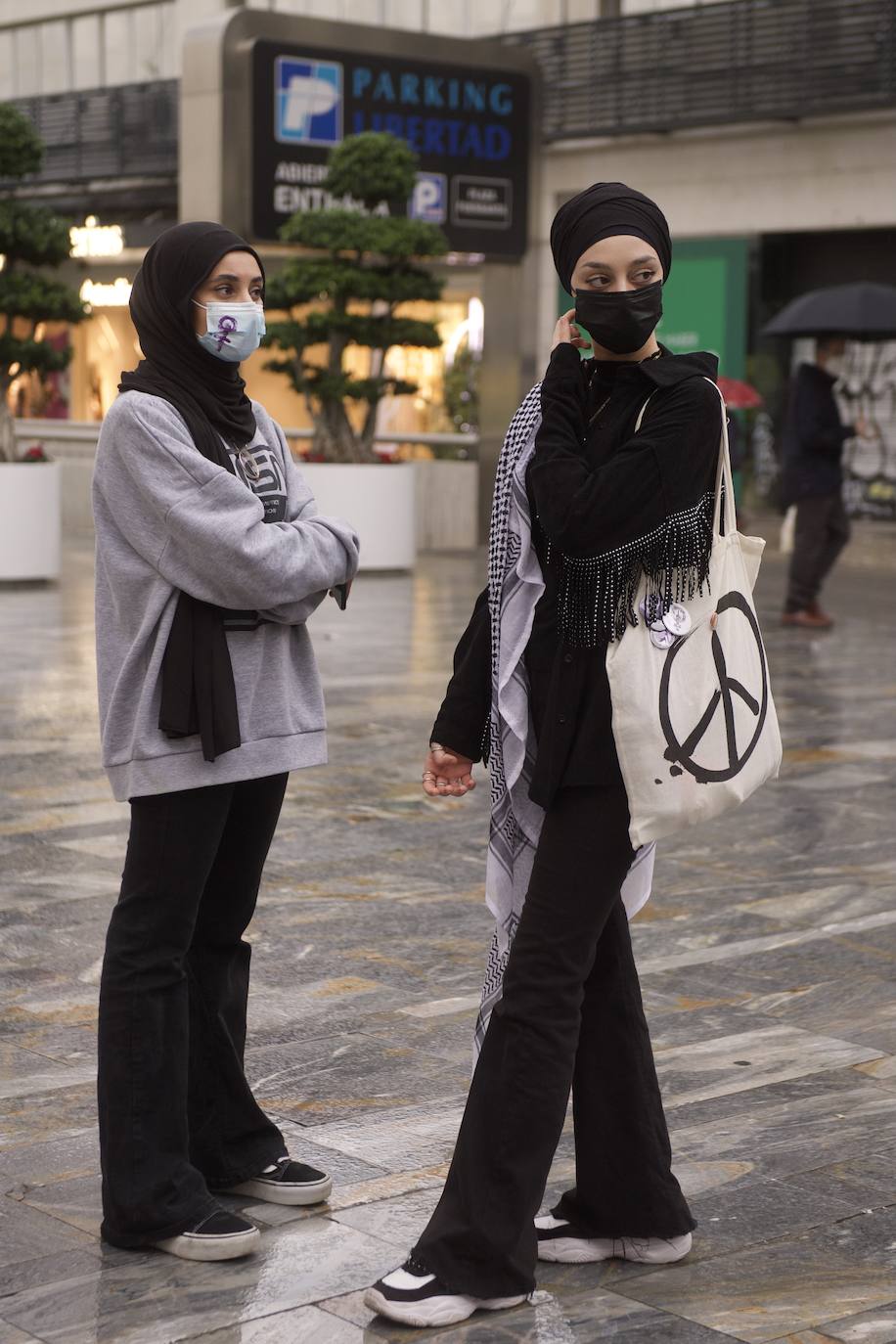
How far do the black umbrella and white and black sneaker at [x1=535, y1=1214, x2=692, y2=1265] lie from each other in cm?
1194

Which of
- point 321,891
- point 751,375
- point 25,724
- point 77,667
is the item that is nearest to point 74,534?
point 751,375

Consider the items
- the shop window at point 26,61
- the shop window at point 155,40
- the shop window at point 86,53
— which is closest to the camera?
the shop window at point 155,40

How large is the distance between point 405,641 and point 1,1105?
28.7 feet

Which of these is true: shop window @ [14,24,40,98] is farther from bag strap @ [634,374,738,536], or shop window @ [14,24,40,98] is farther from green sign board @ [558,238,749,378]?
bag strap @ [634,374,738,536]

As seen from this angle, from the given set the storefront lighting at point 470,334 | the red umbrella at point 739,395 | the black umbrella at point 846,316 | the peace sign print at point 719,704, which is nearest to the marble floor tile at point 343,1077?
the peace sign print at point 719,704

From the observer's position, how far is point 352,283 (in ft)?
57.9

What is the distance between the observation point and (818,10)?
24859 mm

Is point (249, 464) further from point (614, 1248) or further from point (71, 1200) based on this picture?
point (614, 1248)

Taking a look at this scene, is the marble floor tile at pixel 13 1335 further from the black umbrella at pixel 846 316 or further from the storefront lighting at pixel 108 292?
the storefront lighting at pixel 108 292

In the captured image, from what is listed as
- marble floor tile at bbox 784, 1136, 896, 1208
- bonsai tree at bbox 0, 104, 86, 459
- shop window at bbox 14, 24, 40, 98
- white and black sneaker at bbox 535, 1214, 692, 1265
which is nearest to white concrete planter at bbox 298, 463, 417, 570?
bonsai tree at bbox 0, 104, 86, 459

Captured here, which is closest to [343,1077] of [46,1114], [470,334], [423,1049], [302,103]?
[423,1049]

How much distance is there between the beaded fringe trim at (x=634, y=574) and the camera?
10.9 feet

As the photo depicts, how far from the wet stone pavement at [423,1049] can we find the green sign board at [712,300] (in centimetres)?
1823

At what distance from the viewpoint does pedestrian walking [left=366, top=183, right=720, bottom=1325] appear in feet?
10.8
